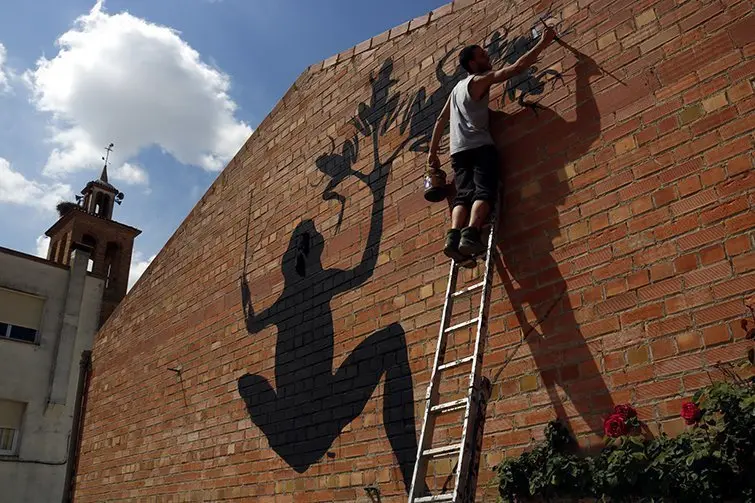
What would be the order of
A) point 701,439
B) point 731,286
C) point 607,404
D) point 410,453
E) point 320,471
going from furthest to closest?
point 320,471 < point 410,453 < point 607,404 < point 731,286 < point 701,439

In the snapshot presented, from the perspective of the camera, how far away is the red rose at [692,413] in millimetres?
2713

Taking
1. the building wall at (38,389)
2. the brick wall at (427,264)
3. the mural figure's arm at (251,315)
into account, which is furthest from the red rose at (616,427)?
the building wall at (38,389)

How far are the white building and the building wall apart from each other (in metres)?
0.02

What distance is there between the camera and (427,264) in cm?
445

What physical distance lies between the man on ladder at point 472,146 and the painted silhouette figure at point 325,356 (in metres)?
0.84

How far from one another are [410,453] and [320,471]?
3.09 ft

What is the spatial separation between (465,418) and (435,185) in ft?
5.62

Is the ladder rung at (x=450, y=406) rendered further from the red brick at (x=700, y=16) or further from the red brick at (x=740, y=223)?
the red brick at (x=700, y=16)

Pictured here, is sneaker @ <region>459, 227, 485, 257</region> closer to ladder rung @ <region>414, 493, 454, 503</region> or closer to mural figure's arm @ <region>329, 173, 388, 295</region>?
mural figure's arm @ <region>329, 173, 388, 295</region>

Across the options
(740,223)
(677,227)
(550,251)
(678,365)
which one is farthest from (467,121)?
(678,365)

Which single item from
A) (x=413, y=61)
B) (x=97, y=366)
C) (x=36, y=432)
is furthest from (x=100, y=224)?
(x=413, y=61)

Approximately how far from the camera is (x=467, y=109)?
4.28m

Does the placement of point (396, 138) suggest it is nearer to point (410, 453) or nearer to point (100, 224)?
point (410, 453)

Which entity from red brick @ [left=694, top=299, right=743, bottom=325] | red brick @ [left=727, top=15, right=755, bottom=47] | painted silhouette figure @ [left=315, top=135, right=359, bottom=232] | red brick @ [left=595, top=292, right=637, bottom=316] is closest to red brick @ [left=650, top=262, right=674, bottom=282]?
red brick @ [left=595, top=292, right=637, bottom=316]
